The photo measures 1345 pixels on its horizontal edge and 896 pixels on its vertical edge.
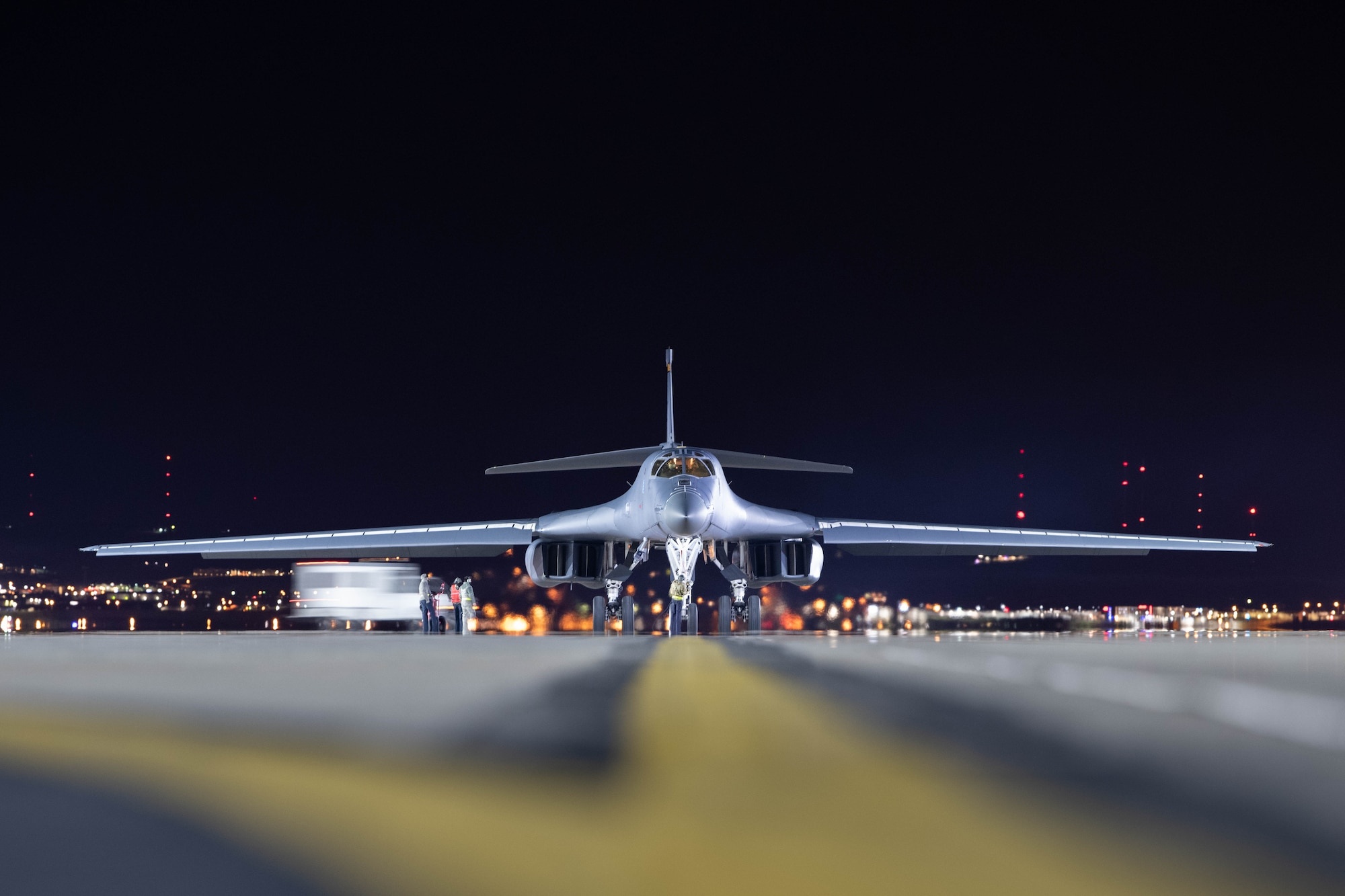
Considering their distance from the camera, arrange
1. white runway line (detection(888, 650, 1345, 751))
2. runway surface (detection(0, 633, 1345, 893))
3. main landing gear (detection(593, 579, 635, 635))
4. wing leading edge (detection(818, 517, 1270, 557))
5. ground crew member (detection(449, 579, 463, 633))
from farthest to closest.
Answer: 1. wing leading edge (detection(818, 517, 1270, 557))
2. main landing gear (detection(593, 579, 635, 635))
3. ground crew member (detection(449, 579, 463, 633))
4. white runway line (detection(888, 650, 1345, 751))
5. runway surface (detection(0, 633, 1345, 893))

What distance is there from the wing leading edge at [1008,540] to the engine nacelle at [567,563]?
561 centimetres

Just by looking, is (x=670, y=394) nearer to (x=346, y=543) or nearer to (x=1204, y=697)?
(x=346, y=543)

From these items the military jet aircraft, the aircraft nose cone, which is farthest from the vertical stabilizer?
the aircraft nose cone

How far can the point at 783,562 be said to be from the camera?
82.2 feet

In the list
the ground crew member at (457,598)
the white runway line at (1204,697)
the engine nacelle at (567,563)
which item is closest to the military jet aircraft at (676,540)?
the engine nacelle at (567,563)

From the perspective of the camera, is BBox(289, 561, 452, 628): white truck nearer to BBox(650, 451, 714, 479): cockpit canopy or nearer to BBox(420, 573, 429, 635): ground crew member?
BBox(420, 573, 429, 635): ground crew member

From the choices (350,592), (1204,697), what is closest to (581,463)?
(350,592)

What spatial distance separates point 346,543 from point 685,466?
10494 millimetres

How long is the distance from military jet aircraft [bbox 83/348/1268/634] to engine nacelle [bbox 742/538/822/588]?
0.08 feet

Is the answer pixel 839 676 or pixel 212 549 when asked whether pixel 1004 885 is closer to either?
pixel 839 676

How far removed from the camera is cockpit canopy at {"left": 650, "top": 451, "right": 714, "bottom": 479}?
20.7 meters

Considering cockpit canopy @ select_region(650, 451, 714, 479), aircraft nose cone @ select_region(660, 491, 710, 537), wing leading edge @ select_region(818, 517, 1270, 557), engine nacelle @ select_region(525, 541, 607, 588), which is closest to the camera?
aircraft nose cone @ select_region(660, 491, 710, 537)

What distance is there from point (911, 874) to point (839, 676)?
5.21 metres

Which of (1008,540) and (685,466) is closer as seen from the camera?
(685,466)
